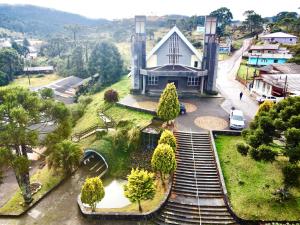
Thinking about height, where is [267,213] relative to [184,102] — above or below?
below

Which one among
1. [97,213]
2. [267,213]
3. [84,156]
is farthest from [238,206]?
[84,156]

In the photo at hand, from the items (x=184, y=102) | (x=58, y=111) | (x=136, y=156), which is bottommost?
(x=136, y=156)

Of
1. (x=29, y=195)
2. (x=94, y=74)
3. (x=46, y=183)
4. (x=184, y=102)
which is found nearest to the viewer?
(x=29, y=195)

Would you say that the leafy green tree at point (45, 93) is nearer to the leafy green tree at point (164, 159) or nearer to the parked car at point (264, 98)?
the leafy green tree at point (164, 159)

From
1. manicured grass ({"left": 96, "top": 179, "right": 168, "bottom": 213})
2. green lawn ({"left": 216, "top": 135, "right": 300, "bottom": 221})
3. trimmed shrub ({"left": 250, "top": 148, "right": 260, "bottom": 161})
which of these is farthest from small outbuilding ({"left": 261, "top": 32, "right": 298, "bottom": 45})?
manicured grass ({"left": 96, "top": 179, "right": 168, "bottom": 213})

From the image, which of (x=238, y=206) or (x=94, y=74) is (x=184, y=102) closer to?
(x=238, y=206)

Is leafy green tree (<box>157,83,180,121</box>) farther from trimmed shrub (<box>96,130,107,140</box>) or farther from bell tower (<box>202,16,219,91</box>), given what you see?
bell tower (<box>202,16,219,91</box>)

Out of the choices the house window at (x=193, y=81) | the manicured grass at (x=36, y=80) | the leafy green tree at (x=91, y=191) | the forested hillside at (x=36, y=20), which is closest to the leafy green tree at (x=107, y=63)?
the manicured grass at (x=36, y=80)
